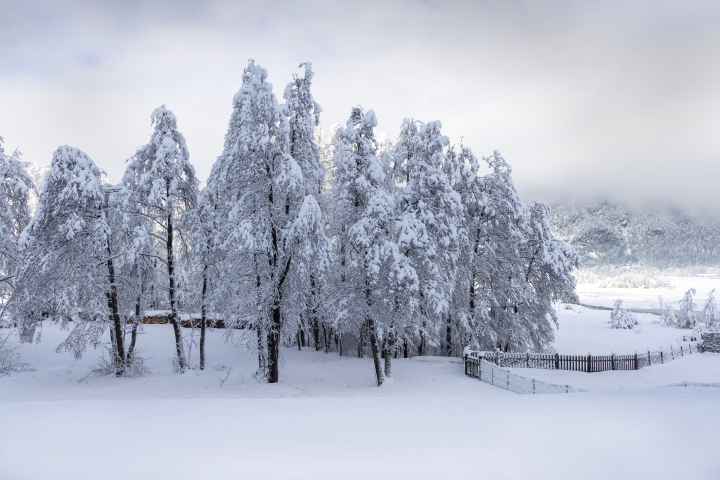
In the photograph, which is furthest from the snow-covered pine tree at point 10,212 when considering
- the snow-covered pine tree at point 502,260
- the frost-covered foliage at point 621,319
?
the frost-covered foliage at point 621,319

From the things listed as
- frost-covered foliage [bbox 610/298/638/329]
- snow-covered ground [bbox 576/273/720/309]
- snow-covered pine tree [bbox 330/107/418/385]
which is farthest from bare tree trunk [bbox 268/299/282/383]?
snow-covered ground [bbox 576/273/720/309]

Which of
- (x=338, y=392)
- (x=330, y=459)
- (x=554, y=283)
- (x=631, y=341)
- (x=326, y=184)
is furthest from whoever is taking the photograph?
(x=631, y=341)

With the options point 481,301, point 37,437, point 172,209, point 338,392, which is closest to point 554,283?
point 481,301

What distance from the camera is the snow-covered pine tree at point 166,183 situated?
16.4 m

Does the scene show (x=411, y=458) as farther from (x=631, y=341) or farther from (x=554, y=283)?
(x=631, y=341)

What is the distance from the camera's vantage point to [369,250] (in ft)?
52.7

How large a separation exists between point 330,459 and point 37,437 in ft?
9.82

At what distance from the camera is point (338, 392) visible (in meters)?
15.0

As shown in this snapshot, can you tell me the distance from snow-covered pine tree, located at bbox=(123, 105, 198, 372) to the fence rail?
13496mm

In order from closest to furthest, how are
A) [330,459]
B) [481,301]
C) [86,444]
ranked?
1. [330,459]
2. [86,444]
3. [481,301]

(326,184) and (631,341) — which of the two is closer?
(326,184)

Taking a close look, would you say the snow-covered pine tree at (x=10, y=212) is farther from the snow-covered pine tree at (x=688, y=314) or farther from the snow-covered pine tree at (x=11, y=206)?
the snow-covered pine tree at (x=688, y=314)

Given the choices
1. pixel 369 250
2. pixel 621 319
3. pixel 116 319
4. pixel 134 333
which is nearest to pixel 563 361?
pixel 369 250

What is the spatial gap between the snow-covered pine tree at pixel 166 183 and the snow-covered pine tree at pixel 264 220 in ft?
6.85
